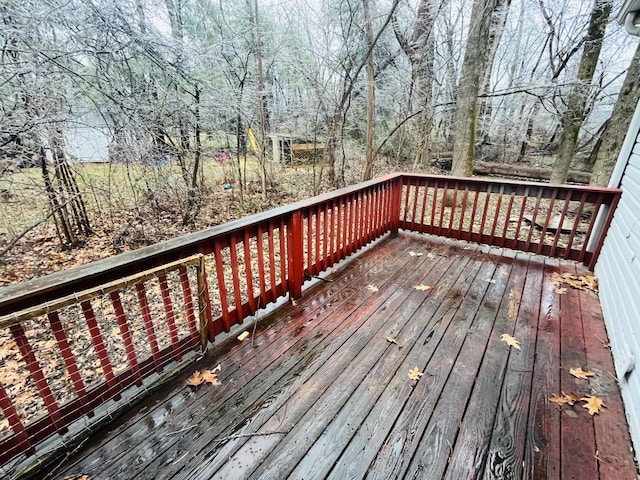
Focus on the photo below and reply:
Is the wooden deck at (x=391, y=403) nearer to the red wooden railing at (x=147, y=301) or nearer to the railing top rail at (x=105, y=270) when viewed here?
the red wooden railing at (x=147, y=301)

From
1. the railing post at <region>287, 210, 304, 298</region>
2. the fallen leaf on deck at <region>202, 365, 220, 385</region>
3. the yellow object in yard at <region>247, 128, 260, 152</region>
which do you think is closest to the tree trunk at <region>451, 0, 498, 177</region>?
the yellow object in yard at <region>247, 128, 260, 152</region>

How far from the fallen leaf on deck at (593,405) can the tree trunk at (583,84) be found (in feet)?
20.7

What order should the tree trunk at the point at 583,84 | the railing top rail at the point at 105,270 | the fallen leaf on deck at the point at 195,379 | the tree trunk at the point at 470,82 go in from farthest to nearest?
the tree trunk at the point at 583,84
the tree trunk at the point at 470,82
the fallen leaf on deck at the point at 195,379
the railing top rail at the point at 105,270

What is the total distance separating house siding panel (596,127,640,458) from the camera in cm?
174

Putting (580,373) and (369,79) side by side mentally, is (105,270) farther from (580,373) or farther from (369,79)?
(369,79)

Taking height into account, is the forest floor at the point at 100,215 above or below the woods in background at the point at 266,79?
below

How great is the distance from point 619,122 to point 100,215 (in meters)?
8.77

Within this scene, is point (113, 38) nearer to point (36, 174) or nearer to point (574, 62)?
point (36, 174)

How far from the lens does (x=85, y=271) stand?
4.66ft

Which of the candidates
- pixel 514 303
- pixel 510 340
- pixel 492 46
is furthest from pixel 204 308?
pixel 492 46

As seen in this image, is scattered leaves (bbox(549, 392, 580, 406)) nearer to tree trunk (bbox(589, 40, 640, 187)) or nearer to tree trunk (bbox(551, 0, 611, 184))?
tree trunk (bbox(589, 40, 640, 187))

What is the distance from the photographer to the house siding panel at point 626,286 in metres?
1.74

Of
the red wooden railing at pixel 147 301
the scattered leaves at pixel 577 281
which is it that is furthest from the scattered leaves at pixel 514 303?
the red wooden railing at pixel 147 301

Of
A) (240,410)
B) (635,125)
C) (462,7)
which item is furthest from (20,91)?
(462,7)
